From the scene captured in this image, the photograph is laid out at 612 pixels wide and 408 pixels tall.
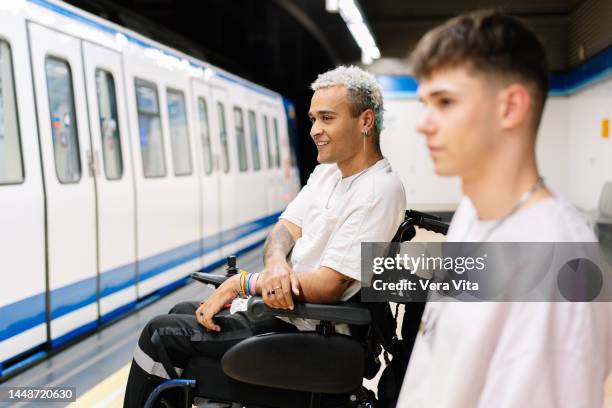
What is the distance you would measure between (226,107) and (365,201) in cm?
683

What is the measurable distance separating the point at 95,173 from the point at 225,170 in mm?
3538

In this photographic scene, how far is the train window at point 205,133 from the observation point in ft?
25.5

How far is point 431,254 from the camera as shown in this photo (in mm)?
2053

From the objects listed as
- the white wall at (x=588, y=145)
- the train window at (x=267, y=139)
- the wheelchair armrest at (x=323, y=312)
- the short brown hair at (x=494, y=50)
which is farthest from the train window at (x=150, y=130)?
the white wall at (x=588, y=145)

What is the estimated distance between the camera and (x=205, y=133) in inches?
311

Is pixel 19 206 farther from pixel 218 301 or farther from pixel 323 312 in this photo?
pixel 323 312

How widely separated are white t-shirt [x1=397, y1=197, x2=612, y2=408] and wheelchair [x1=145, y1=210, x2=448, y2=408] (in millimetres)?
1187

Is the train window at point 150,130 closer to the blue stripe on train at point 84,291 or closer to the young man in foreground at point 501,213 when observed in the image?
the blue stripe on train at point 84,291

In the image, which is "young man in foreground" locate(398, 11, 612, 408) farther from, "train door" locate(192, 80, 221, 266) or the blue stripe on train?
"train door" locate(192, 80, 221, 266)

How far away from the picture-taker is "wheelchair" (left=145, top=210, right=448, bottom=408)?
2170mm

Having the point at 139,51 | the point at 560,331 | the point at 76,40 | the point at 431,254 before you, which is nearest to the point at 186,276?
the point at 139,51

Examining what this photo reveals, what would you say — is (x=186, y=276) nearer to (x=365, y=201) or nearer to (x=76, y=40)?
(x=76, y=40)

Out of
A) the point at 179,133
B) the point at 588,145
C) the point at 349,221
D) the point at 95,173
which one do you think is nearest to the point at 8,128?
the point at 95,173

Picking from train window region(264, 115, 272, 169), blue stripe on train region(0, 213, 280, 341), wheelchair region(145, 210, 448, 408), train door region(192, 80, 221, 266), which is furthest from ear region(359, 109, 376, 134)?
train window region(264, 115, 272, 169)
